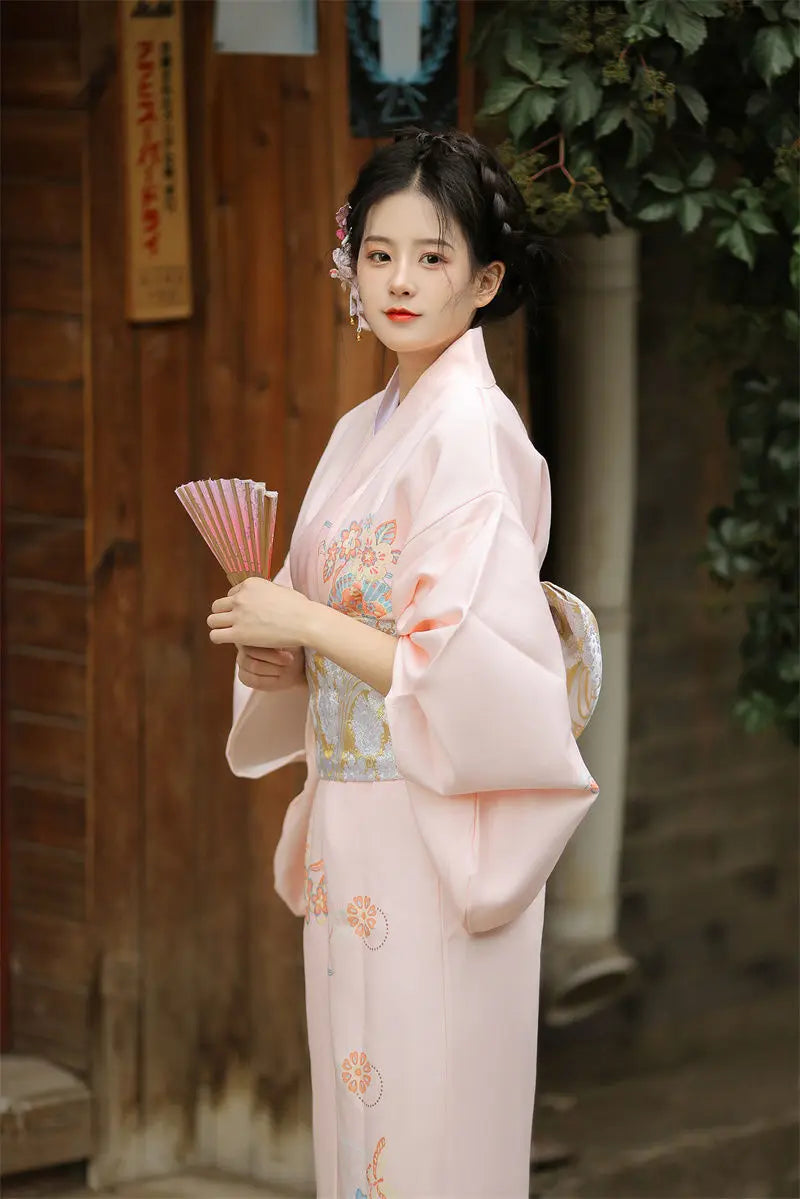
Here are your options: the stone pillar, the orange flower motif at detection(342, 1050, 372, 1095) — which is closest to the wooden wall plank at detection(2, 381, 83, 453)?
the stone pillar

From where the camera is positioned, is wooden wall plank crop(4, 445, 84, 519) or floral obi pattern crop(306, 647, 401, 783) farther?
wooden wall plank crop(4, 445, 84, 519)

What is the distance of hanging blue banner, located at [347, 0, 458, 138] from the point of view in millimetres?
2904

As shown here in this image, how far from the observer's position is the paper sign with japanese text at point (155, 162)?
3074 mm

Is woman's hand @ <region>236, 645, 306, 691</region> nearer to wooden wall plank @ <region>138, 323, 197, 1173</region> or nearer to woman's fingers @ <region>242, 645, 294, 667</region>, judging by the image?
woman's fingers @ <region>242, 645, 294, 667</region>

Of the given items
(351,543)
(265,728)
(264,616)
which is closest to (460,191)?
(351,543)

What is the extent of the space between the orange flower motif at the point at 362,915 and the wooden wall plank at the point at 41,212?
1653 millimetres

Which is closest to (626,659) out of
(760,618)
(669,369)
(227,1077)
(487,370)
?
(760,618)

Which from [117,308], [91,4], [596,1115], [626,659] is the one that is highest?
[91,4]

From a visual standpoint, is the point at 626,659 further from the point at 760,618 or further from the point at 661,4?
the point at 661,4

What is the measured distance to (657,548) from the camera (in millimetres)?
3682

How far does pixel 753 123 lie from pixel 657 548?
104 cm

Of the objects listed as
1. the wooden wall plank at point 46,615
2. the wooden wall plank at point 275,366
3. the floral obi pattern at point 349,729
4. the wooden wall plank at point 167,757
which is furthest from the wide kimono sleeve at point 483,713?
the wooden wall plank at point 46,615

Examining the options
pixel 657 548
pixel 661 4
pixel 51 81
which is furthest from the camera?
pixel 657 548

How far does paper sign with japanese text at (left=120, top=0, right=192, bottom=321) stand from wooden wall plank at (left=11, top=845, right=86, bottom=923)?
1092 mm
